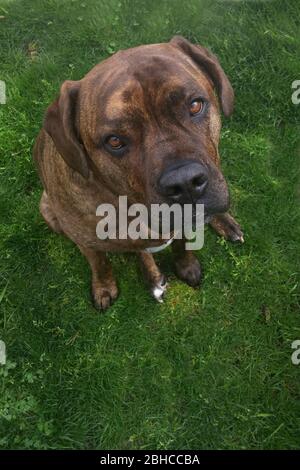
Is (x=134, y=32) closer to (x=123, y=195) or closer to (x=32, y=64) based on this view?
(x=32, y=64)

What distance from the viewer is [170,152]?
8.11 ft

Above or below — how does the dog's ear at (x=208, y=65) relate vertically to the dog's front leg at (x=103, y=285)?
above

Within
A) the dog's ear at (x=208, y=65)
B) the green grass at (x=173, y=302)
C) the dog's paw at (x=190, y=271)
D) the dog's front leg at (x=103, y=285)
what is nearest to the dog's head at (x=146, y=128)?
the dog's ear at (x=208, y=65)

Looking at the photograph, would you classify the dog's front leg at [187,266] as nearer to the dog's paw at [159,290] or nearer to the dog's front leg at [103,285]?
the dog's paw at [159,290]

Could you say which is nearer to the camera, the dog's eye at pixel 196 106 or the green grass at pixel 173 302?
the dog's eye at pixel 196 106

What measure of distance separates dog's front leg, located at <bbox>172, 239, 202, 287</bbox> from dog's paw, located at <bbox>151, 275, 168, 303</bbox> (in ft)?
0.44

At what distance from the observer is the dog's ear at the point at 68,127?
2.71m

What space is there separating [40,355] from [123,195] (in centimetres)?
155

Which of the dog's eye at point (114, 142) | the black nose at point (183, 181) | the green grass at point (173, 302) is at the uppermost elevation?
the dog's eye at point (114, 142)

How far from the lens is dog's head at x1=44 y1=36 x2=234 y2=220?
248 centimetres

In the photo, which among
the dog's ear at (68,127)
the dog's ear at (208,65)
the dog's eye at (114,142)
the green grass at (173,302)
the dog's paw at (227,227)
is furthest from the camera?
the dog's paw at (227,227)

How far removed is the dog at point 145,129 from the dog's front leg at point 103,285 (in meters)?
Answer: 0.67

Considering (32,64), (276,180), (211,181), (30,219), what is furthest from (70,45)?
(211,181)

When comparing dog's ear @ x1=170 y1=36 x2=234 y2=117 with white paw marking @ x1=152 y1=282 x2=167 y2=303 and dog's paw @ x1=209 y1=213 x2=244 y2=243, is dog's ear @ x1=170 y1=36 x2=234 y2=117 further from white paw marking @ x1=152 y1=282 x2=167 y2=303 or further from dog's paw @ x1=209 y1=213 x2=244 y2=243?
white paw marking @ x1=152 y1=282 x2=167 y2=303
